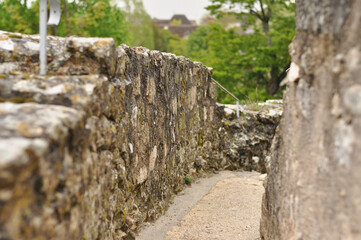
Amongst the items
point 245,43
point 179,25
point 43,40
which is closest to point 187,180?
point 43,40

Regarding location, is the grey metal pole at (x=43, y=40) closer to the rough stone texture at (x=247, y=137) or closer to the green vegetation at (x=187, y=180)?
the green vegetation at (x=187, y=180)

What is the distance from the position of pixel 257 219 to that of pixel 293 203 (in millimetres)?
2501

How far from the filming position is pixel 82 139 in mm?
2021

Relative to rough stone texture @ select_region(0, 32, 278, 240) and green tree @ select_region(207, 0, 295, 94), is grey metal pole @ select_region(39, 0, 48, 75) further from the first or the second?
green tree @ select_region(207, 0, 295, 94)

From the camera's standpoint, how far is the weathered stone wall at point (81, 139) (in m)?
1.47

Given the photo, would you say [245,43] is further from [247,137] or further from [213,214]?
[213,214]

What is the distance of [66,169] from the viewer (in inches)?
70.4

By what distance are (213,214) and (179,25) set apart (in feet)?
152

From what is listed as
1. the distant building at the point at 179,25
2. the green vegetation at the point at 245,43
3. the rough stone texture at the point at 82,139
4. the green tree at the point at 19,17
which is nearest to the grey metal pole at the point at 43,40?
the rough stone texture at the point at 82,139

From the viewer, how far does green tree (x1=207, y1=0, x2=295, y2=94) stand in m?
14.5

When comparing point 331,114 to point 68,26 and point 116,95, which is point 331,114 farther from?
point 68,26

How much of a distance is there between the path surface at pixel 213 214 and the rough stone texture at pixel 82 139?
0.72ft

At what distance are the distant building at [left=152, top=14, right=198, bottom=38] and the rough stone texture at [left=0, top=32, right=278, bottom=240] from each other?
122ft

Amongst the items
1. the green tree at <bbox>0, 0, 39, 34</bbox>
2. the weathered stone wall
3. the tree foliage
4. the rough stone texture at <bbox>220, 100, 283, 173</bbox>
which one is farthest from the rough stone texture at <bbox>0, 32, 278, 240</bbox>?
the green tree at <bbox>0, 0, 39, 34</bbox>
